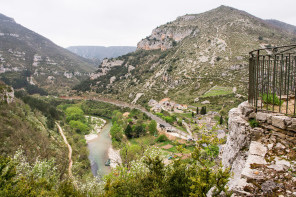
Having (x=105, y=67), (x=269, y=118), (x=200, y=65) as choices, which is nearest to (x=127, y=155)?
(x=269, y=118)

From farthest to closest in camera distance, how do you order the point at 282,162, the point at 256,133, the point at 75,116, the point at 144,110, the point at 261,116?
the point at 144,110
the point at 75,116
the point at 261,116
the point at 256,133
the point at 282,162

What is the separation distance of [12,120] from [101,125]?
3264 centimetres

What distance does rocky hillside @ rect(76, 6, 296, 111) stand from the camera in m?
64.6

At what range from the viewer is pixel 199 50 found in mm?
86062

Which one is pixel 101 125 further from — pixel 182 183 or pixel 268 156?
pixel 268 156

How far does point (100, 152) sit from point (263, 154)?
4154cm

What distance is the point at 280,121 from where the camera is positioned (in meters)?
4.93

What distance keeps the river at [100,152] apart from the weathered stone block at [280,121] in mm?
29913

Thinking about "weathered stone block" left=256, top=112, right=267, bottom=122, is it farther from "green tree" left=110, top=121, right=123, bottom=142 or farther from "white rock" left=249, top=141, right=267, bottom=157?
"green tree" left=110, top=121, right=123, bottom=142

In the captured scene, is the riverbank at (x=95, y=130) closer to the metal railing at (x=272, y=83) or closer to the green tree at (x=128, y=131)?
the green tree at (x=128, y=131)

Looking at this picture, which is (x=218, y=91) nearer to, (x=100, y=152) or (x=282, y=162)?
(x=100, y=152)

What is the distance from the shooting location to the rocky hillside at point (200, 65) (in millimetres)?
64562

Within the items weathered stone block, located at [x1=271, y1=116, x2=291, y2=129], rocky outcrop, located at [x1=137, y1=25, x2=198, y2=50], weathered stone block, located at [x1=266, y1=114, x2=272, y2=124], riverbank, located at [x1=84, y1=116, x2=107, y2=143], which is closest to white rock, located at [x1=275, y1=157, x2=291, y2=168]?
weathered stone block, located at [x1=271, y1=116, x2=291, y2=129]

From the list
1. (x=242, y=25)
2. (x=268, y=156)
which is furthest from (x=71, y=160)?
(x=242, y=25)
